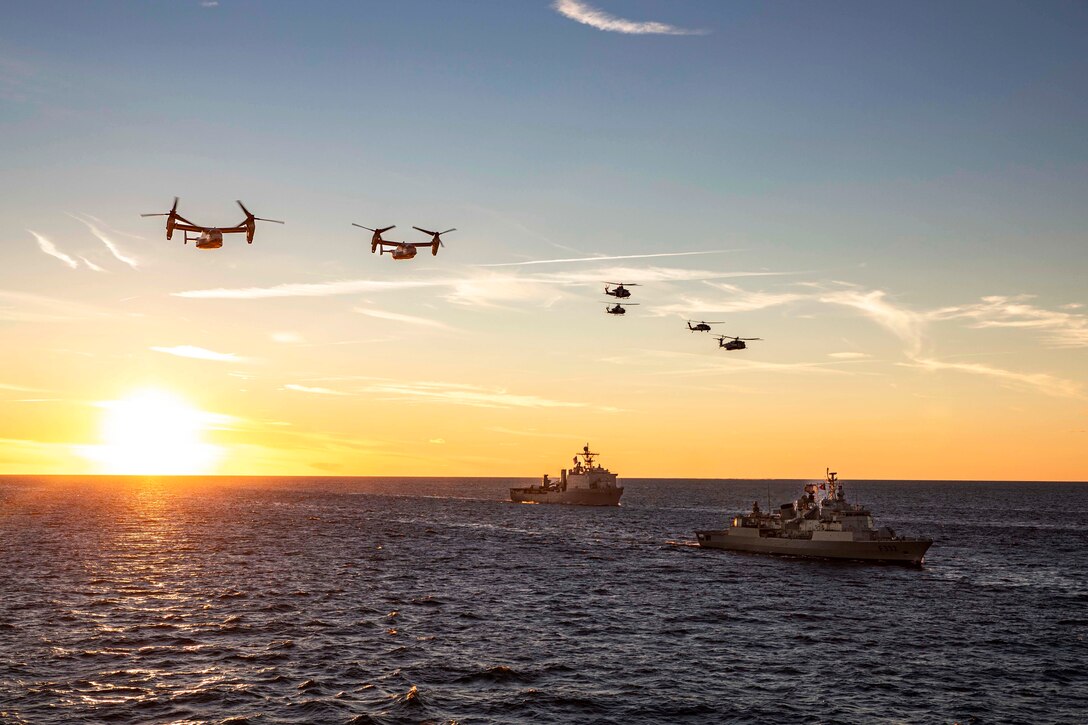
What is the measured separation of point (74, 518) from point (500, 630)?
138013 millimetres

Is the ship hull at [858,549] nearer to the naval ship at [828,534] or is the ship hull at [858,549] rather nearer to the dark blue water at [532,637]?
the naval ship at [828,534]

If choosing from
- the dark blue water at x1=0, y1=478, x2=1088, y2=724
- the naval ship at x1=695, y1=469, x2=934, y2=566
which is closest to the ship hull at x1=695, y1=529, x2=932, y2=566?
the naval ship at x1=695, y1=469, x2=934, y2=566

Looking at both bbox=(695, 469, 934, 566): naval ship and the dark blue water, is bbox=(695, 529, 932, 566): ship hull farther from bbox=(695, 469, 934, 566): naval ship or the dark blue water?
the dark blue water

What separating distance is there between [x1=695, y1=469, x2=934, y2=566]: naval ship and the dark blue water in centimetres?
211

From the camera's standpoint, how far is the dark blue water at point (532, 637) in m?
34.6

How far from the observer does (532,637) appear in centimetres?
4797

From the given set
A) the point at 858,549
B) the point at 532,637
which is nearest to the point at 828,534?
the point at 858,549

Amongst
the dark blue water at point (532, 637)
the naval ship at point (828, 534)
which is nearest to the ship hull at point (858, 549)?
the naval ship at point (828, 534)

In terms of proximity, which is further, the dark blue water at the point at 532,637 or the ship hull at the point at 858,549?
the ship hull at the point at 858,549

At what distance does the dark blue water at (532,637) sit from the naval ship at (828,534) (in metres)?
2.11

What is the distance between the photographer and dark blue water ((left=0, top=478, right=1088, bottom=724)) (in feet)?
113

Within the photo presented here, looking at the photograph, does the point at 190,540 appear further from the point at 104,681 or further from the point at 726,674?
the point at 726,674

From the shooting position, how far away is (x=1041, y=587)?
71.0 meters

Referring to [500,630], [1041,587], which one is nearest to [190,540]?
[500,630]
